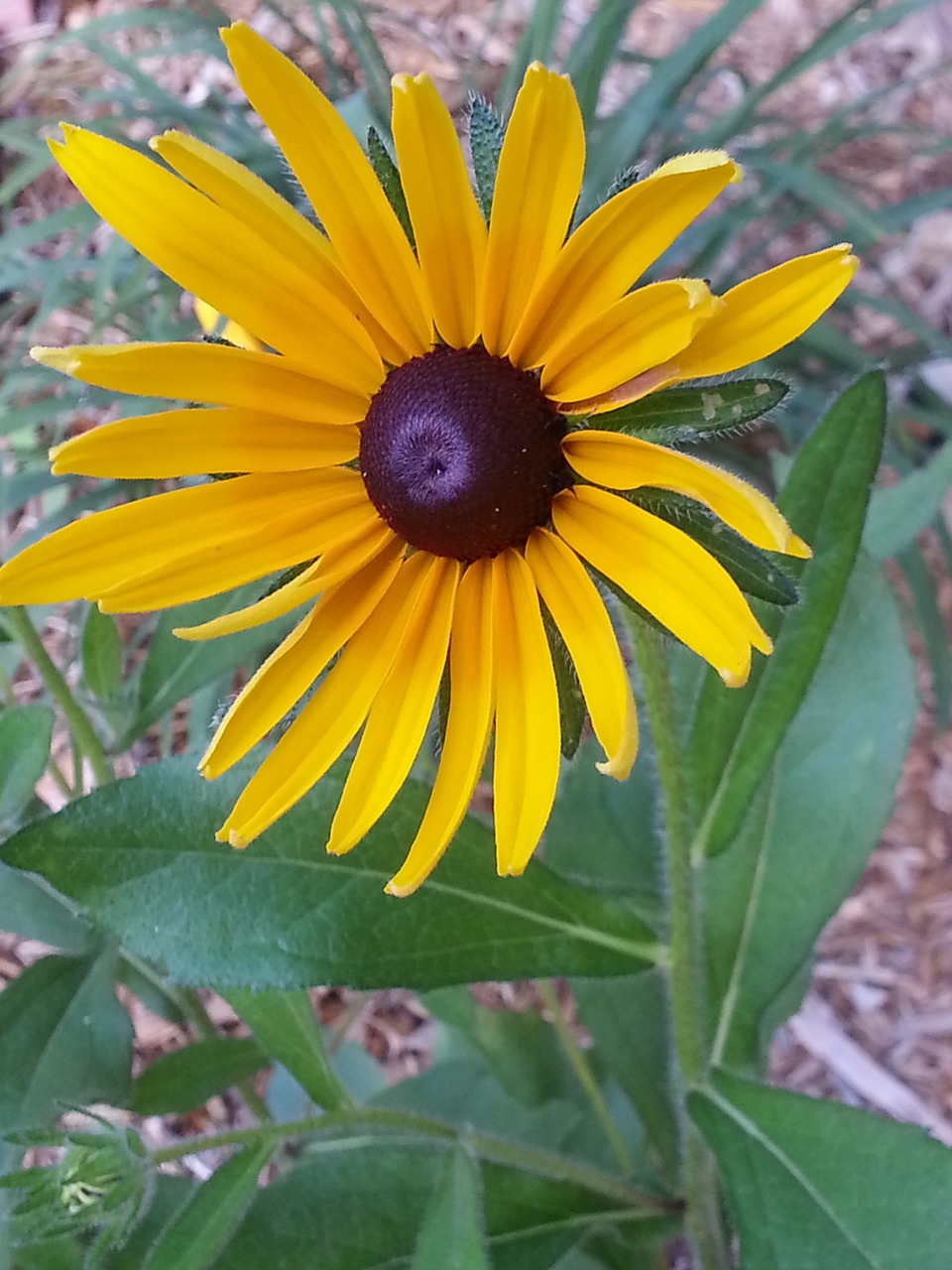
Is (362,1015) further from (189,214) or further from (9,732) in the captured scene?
(189,214)

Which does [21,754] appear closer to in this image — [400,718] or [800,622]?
[400,718]

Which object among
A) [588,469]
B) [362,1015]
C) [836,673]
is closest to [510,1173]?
[836,673]

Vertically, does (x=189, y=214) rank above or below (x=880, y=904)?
above

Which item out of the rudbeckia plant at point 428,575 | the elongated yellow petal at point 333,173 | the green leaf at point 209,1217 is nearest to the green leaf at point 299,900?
the rudbeckia plant at point 428,575

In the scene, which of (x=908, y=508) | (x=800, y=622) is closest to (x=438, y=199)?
(x=800, y=622)

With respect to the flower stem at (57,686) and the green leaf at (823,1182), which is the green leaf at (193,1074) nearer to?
the flower stem at (57,686)
